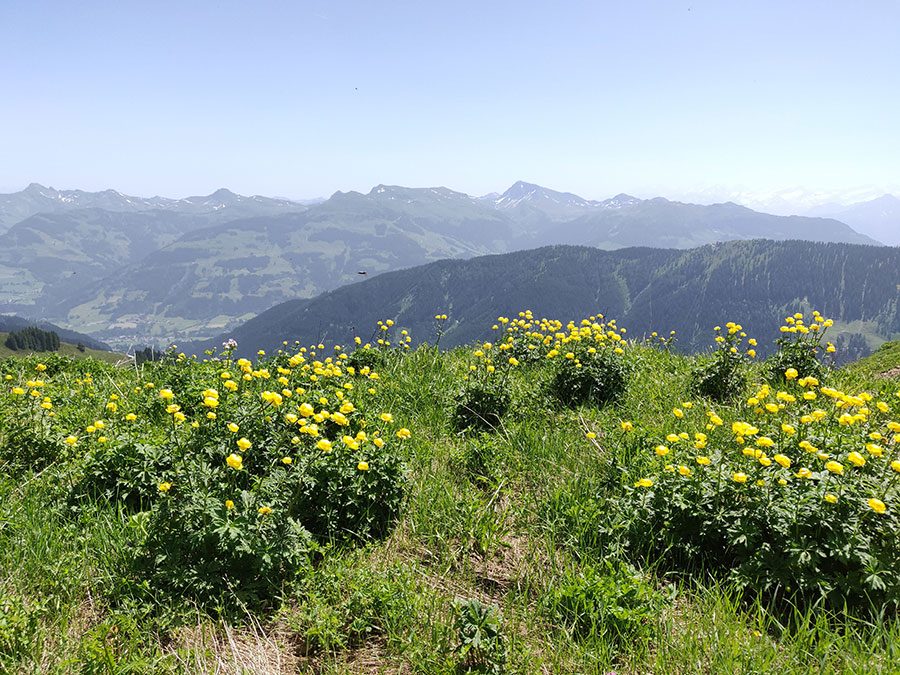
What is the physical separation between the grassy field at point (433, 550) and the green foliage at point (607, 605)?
0.01 metres

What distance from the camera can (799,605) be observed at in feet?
10.7

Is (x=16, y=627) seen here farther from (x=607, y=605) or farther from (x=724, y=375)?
(x=724, y=375)

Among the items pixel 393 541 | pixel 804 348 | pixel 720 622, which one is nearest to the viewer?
pixel 720 622

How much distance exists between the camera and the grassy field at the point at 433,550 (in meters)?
2.92

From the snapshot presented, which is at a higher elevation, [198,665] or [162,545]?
[162,545]

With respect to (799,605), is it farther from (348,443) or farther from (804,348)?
(804,348)

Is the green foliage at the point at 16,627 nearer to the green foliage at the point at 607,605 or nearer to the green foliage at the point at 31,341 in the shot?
the green foliage at the point at 607,605

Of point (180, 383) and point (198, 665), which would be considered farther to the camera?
point (180, 383)


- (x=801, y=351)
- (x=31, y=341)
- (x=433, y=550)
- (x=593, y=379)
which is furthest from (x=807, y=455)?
(x=31, y=341)

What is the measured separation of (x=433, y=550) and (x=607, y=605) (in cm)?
141

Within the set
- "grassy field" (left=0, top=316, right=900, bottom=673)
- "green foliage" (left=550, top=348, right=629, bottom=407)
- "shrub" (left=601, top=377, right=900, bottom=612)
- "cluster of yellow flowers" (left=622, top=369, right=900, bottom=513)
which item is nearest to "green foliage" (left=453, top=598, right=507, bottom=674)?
"grassy field" (left=0, top=316, right=900, bottom=673)

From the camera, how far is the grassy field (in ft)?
9.57

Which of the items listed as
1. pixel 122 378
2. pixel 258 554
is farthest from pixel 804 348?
pixel 122 378

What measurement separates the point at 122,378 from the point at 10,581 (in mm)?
5490
